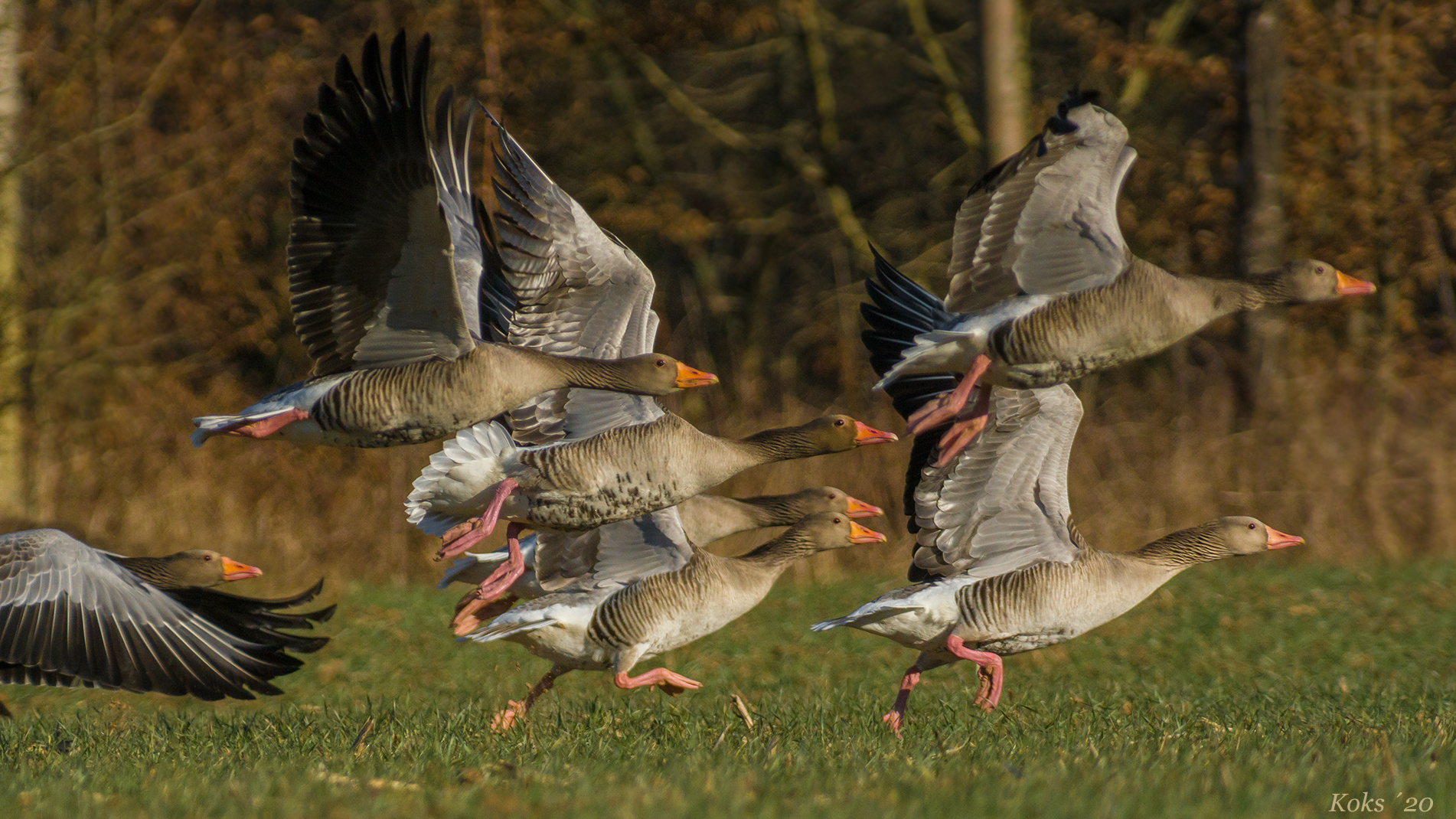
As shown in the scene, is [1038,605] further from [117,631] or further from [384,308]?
[117,631]

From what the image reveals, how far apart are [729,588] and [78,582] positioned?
3055 mm

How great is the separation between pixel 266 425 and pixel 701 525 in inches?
106

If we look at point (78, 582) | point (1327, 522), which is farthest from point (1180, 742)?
point (1327, 522)

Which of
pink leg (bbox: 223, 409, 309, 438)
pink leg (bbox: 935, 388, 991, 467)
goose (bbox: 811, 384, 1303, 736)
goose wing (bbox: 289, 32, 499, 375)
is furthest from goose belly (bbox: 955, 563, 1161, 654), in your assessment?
pink leg (bbox: 223, 409, 309, 438)

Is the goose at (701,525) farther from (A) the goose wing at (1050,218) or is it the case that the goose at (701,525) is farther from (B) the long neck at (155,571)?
(A) the goose wing at (1050,218)

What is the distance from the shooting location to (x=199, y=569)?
23.9 feet

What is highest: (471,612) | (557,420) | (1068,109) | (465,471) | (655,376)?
(1068,109)

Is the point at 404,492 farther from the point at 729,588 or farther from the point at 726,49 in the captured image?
the point at 726,49

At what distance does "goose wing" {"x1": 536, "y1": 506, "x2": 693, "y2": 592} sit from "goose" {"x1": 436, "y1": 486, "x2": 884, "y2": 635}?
4.8 inches

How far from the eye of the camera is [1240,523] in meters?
7.80

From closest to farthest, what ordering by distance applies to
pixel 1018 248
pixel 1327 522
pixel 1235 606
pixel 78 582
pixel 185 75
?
pixel 78 582 < pixel 1018 248 < pixel 1235 606 < pixel 1327 522 < pixel 185 75

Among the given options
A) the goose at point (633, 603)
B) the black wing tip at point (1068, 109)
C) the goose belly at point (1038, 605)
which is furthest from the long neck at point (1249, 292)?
the goose at point (633, 603)

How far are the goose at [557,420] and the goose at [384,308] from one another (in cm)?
42

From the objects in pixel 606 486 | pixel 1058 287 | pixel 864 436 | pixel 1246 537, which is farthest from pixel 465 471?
pixel 1246 537
